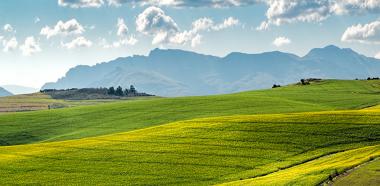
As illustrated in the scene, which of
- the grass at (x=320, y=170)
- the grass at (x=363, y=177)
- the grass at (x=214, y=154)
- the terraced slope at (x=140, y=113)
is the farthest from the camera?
the terraced slope at (x=140, y=113)

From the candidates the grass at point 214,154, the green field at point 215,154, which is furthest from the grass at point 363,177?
the grass at point 214,154

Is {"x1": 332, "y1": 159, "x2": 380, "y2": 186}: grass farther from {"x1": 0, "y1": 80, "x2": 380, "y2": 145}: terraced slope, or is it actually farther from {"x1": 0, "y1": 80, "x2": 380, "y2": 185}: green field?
{"x1": 0, "y1": 80, "x2": 380, "y2": 145}: terraced slope

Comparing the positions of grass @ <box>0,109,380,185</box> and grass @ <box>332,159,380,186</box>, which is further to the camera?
grass @ <box>0,109,380,185</box>

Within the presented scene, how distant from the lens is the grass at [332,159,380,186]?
35594 millimetres

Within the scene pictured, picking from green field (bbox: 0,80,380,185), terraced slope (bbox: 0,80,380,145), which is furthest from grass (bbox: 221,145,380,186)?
terraced slope (bbox: 0,80,380,145)

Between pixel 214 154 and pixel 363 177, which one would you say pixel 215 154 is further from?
pixel 363 177

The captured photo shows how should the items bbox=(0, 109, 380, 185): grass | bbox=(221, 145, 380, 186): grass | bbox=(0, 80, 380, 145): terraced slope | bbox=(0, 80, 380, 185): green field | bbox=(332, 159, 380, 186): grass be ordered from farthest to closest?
bbox=(0, 80, 380, 145): terraced slope, bbox=(0, 109, 380, 185): grass, bbox=(0, 80, 380, 185): green field, bbox=(221, 145, 380, 186): grass, bbox=(332, 159, 380, 186): grass

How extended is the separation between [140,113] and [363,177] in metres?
75.6

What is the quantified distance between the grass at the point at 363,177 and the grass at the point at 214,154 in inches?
72.0

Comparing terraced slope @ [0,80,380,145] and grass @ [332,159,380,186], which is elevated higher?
terraced slope @ [0,80,380,145]

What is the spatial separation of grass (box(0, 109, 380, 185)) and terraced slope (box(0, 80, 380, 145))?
2451 centimetres

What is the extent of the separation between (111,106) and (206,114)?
30.9m

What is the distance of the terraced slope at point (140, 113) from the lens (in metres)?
94.6

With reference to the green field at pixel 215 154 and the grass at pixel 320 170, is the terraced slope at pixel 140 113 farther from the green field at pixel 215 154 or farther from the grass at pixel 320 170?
the grass at pixel 320 170
